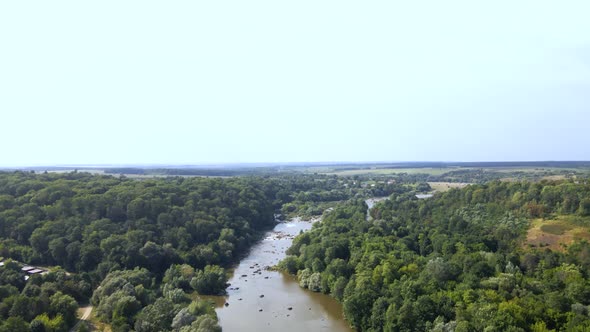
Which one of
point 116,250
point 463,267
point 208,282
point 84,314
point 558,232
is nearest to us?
point 84,314

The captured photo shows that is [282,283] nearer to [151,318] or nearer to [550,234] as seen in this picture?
[151,318]

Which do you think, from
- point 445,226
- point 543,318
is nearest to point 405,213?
point 445,226

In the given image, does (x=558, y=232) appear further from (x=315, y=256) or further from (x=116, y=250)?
(x=116, y=250)

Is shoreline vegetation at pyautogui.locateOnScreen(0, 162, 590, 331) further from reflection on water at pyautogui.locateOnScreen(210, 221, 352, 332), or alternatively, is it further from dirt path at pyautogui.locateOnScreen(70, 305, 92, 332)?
reflection on water at pyautogui.locateOnScreen(210, 221, 352, 332)

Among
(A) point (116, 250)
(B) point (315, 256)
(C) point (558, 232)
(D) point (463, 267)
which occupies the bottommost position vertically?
(B) point (315, 256)

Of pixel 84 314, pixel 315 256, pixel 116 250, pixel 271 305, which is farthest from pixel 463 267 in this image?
pixel 116 250
